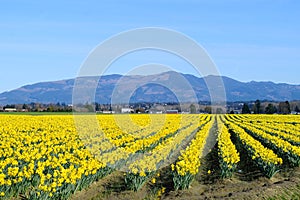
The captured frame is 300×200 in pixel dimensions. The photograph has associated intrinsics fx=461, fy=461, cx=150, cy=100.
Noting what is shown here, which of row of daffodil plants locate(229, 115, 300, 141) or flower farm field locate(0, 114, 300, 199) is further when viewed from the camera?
row of daffodil plants locate(229, 115, 300, 141)

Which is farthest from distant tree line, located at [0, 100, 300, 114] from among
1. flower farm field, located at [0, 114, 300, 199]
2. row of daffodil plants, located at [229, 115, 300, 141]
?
flower farm field, located at [0, 114, 300, 199]

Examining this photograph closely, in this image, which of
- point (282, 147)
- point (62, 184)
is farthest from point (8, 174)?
point (282, 147)

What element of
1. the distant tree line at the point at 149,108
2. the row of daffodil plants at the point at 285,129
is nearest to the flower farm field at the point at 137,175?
the row of daffodil plants at the point at 285,129

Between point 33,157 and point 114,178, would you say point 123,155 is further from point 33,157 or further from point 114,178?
point 33,157

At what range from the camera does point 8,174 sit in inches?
425

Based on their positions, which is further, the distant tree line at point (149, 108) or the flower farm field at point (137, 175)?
the distant tree line at point (149, 108)

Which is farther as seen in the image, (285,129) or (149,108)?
(149,108)

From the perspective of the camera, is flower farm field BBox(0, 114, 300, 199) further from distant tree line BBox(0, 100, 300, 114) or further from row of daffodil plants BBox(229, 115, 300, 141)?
distant tree line BBox(0, 100, 300, 114)

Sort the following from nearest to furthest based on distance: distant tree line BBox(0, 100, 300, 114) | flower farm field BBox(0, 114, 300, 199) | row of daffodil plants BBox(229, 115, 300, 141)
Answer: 1. flower farm field BBox(0, 114, 300, 199)
2. row of daffodil plants BBox(229, 115, 300, 141)
3. distant tree line BBox(0, 100, 300, 114)

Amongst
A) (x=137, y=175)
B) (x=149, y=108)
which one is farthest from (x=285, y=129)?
(x=149, y=108)

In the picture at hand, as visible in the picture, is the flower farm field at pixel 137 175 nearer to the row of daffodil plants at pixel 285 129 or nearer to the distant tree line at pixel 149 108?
the row of daffodil plants at pixel 285 129

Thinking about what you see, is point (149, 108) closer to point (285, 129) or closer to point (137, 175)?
point (285, 129)


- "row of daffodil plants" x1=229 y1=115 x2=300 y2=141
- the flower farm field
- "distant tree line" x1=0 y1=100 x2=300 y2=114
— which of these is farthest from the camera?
"distant tree line" x1=0 y1=100 x2=300 y2=114

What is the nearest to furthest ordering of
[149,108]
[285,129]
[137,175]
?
[137,175] → [285,129] → [149,108]
